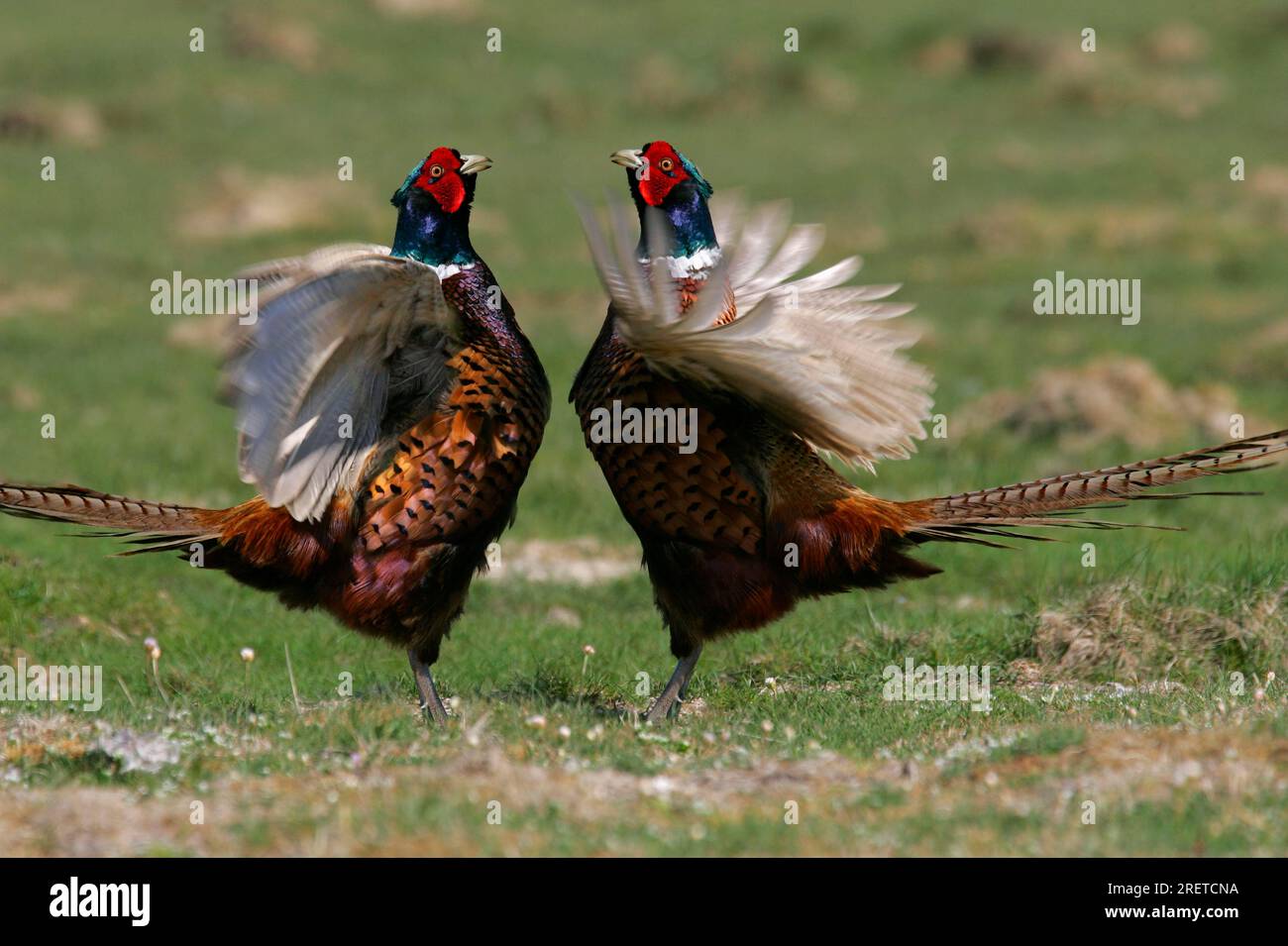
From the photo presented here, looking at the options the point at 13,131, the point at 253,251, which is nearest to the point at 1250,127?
the point at 253,251

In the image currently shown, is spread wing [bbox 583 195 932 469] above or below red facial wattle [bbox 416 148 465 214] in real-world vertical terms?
below

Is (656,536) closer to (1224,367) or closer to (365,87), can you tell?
(1224,367)

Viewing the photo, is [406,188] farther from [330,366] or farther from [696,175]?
[696,175]

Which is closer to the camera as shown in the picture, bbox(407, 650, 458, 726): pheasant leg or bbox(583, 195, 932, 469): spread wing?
bbox(583, 195, 932, 469): spread wing

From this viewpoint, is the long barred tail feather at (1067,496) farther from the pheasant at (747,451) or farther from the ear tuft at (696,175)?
the ear tuft at (696,175)

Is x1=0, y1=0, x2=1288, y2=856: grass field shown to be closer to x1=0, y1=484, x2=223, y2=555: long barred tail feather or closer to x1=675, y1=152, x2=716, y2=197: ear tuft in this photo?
x1=0, y1=484, x2=223, y2=555: long barred tail feather

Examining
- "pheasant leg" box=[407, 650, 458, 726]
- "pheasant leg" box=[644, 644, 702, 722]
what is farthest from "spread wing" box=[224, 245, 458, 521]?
"pheasant leg" box=[644, 644, 702, 722]

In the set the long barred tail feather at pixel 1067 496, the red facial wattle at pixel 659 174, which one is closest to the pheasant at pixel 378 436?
the red facial wattle at pixel 659 174
